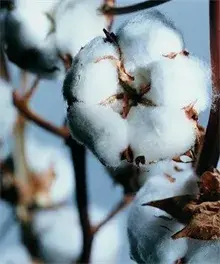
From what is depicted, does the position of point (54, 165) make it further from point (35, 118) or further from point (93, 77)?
point (93, 77)

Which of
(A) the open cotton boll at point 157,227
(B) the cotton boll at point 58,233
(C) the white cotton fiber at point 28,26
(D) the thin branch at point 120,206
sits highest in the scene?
(C) the white cotton fiber at point 28,26

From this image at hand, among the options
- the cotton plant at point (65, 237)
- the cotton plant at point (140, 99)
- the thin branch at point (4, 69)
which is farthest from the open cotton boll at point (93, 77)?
the cotton plant at point (65, 237)

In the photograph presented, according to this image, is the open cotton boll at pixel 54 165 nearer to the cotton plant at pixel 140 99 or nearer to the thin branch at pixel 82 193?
the thin branch at pixel 82 193

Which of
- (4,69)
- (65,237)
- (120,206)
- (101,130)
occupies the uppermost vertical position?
(101,130)

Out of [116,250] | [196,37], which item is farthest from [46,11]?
[116,250]

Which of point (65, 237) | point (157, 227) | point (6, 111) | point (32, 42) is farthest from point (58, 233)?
point (157, 227)

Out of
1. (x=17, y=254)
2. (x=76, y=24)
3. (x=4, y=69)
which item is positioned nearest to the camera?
(x=76, y=24)

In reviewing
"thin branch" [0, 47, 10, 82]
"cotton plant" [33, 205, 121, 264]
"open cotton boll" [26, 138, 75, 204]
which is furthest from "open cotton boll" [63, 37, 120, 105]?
"open cotton boll" [26, 138, 75, 204]

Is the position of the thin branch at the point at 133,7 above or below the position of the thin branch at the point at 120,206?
above
